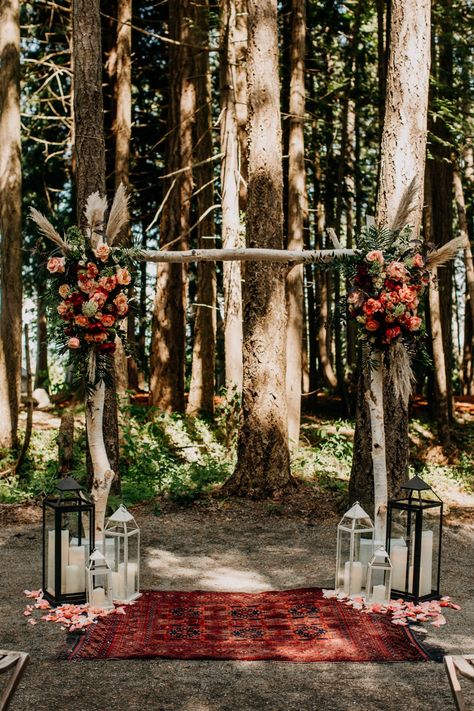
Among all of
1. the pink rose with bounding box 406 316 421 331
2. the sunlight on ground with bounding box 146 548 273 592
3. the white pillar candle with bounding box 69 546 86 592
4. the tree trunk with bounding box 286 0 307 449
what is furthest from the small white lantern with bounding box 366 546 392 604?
the tree trunk with bounding box 286 0 307 449

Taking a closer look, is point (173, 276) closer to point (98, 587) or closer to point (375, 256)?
point (375, 256)

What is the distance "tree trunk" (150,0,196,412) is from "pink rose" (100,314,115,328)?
377 inches

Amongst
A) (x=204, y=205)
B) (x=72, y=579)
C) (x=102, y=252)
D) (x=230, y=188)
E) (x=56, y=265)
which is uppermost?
(x=204, y=205)

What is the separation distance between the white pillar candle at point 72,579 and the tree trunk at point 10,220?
609 centimetres

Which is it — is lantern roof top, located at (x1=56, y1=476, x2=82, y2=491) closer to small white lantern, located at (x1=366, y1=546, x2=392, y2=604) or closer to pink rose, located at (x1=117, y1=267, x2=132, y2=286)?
pink rose, located at (x1=117, y1=267, x2=132, y2=286)

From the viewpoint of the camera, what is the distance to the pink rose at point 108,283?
6.39 metres

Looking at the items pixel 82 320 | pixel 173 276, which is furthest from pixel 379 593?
pixel 173 276

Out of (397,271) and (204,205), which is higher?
(204,205)

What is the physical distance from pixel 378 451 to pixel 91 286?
2809 millimetres

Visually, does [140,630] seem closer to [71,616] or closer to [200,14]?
[71,616]

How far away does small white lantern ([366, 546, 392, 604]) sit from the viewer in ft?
21.2

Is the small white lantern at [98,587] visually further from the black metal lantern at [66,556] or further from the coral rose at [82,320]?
the coral rose at [82,320]

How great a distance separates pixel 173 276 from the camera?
16.3 m

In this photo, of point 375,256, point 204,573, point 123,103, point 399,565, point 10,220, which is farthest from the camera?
point 123,103
